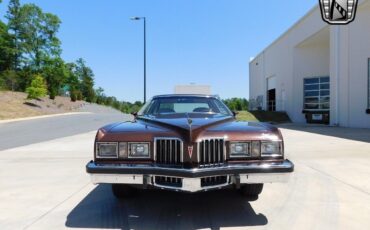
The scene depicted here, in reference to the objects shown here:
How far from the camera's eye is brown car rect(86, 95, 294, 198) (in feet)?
12.6

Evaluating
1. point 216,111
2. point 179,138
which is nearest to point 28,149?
point 216,111

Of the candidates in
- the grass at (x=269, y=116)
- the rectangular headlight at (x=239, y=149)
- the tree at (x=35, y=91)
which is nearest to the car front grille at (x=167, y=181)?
the rectangular headlight at (x=239, y=149)

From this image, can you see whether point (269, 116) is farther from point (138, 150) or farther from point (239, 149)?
point (138, 150)

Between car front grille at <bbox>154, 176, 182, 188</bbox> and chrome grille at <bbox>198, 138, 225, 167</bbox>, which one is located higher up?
chrome grille at <bbox>198, 138, 225, 167</bbox>

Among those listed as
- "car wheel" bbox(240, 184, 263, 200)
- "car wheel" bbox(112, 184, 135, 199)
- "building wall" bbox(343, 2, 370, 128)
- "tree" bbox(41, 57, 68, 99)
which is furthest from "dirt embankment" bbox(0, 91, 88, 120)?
"car wheel" bbox(240, 184, 263, 200)

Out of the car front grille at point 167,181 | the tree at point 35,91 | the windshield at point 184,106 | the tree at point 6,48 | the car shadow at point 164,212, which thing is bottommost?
the car shadow at point 164,212

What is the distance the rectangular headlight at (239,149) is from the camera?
4008 millimetres

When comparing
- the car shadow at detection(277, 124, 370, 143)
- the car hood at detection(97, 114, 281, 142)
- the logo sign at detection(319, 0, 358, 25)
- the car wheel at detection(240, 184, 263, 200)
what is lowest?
the car wheel at detection(240, 184, 263, 200)

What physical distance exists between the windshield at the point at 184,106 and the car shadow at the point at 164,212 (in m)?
1.24

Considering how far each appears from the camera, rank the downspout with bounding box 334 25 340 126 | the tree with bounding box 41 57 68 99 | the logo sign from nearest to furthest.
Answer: the logo sign → the downspout with bounding box 334 25 340 126 → the tree with bounding box 41 57 68 99

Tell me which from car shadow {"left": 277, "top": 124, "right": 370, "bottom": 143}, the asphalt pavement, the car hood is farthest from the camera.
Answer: the asphalt pavement

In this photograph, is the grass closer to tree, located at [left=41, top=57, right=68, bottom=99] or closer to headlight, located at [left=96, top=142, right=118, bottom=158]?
headlight, located at [left=96, top=142, right=118, bottom=158]

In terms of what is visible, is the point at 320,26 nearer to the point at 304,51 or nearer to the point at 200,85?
the point at 304,51

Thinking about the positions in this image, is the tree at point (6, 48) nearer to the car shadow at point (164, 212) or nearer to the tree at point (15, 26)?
the tree at point (15, 26)
